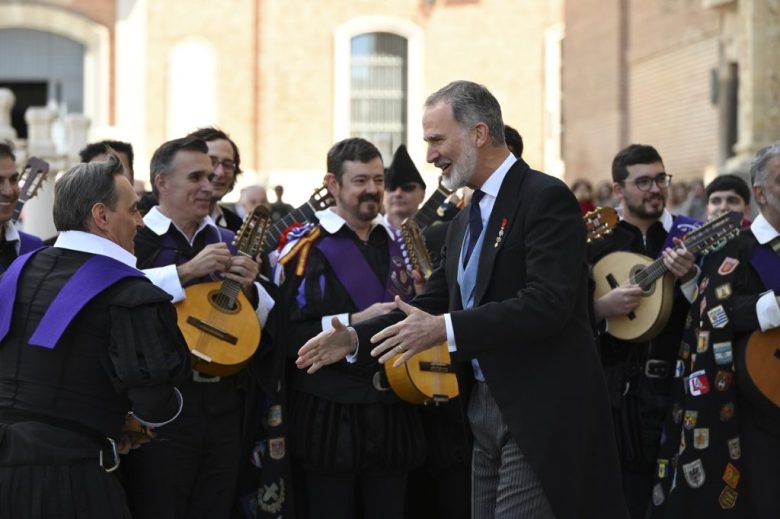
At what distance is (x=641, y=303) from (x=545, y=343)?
2.09 m

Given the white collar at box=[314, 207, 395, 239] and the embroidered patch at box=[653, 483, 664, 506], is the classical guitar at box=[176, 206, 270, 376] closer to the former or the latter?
the white collar at box=[314, 207, 395, 239]

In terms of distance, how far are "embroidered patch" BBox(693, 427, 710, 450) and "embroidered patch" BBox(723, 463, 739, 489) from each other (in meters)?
0.14

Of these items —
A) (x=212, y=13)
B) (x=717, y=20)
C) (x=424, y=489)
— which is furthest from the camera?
(x=212, y=13)

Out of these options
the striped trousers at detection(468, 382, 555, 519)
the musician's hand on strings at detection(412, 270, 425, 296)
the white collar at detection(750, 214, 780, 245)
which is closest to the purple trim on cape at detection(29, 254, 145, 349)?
the striped trousers at detection(468, 382, 555, 519)

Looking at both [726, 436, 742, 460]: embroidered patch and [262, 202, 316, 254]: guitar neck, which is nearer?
[726, 436, 742, 460]: embroidered patch

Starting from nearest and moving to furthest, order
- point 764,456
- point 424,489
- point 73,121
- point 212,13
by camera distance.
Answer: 1. point 764,456
2. point 424,489
3. point 73,121
4. point 212,13

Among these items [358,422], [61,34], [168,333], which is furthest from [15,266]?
[61,34]

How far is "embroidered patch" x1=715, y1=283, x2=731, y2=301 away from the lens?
6199mm

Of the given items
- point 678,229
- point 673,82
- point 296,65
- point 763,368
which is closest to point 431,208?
point 678,229

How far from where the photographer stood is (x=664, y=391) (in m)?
6.64

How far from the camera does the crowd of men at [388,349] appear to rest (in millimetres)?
4527

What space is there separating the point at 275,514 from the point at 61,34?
23.6 meters

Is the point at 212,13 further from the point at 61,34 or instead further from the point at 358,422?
the point at 358,422

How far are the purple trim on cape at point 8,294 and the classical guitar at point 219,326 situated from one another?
117 cm
